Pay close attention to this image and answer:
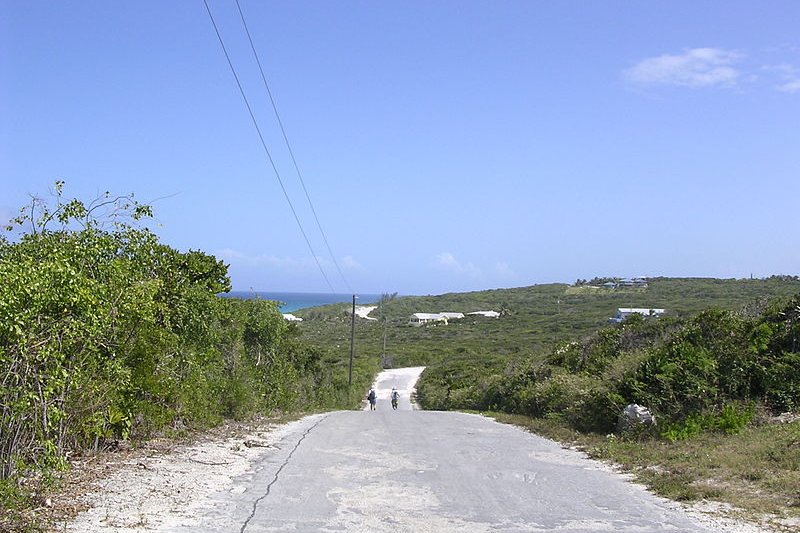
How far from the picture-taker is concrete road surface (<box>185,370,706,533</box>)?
7.99 metres

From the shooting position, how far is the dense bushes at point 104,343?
724cm

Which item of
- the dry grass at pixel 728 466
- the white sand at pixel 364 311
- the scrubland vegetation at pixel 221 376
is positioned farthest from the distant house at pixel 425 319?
the dry grass at pixel 728 466


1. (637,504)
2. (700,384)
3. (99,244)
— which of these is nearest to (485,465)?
(637,504)

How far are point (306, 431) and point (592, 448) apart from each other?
665 cm

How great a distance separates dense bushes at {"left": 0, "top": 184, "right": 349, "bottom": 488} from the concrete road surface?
2.04 metres

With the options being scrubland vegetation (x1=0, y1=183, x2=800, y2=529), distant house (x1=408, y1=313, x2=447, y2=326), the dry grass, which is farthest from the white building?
the dry grass

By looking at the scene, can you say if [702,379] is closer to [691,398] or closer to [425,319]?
[691,398]

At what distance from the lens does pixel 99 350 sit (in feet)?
31.8

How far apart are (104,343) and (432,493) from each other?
4539mm

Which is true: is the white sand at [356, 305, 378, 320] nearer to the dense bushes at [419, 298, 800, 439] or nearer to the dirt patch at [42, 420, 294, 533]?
the dense bushes at [419, 298, 800, 439]

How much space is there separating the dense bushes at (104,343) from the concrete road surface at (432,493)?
2.04 meters

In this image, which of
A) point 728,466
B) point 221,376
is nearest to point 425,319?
point 221,376

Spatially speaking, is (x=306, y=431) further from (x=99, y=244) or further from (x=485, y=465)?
(x=99, y=244)

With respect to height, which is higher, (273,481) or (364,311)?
(273,481)
